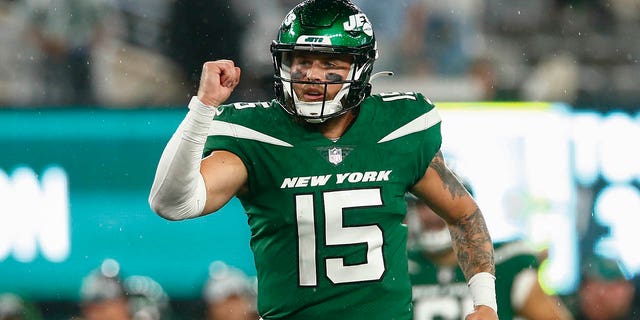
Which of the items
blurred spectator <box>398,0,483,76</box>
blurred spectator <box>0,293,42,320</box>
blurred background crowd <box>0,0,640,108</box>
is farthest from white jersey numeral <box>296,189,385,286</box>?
blurred spectator <box>398,0,483,76</box>

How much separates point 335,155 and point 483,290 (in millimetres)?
531

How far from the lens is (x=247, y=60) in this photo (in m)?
6.04

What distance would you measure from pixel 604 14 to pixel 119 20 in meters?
2.88

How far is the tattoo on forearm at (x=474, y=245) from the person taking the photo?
3.22 meters

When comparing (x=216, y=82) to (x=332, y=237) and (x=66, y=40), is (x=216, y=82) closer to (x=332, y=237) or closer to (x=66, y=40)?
(x=332, y=237)

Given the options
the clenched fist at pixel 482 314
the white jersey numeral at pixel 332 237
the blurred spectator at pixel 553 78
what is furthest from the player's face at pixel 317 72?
the blurred spectator at pixel 553 78

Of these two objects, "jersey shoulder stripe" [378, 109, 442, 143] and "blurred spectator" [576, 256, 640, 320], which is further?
"blurred spectator" [576, 256, 640, 320]

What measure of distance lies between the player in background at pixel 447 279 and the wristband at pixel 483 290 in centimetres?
209

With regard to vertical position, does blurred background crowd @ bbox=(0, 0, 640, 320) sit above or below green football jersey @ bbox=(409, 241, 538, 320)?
above

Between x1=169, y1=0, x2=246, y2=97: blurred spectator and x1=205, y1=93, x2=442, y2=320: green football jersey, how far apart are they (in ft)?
9.47

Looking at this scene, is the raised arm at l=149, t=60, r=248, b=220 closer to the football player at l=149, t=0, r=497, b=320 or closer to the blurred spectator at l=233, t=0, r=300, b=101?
the football player at l=149, t=0, r=497, b=320

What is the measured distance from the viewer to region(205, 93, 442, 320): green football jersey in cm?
296

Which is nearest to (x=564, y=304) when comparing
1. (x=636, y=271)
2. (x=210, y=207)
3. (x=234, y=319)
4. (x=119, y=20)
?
(x=636, y=271)

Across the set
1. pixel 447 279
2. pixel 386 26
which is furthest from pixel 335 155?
pixel 386 26
